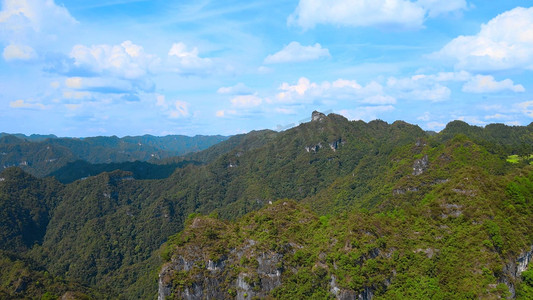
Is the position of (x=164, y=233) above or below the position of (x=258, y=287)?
below

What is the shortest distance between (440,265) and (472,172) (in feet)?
67.1

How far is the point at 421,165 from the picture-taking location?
9256 cm

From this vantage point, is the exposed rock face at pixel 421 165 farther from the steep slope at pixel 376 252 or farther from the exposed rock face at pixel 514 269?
the exposed rock face at pixel 514 269

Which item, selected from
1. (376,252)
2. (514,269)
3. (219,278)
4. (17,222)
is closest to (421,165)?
(514,269)

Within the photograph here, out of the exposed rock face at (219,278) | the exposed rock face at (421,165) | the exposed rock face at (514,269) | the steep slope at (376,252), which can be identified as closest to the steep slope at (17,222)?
the exposed rock face at (219,278)

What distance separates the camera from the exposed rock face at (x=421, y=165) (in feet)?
299

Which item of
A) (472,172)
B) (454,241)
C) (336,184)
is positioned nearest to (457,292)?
(454,241)

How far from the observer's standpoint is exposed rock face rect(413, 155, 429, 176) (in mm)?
91250

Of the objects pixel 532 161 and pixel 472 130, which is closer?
pixel 532 161

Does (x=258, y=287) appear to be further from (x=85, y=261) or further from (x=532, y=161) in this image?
(x=85, y=261)

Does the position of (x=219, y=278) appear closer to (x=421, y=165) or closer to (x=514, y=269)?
(x=514, y=269)

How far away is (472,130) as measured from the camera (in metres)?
167

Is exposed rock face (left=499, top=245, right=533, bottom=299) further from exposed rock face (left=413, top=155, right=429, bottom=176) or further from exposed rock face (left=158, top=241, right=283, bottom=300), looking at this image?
exposed rock face (left=413, top=155, right=429, bottom=176)

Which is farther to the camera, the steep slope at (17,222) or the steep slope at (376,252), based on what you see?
the steep slope at (17,222)
